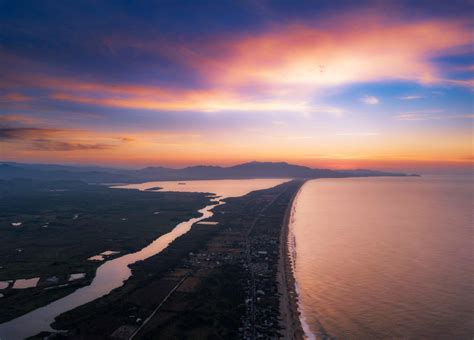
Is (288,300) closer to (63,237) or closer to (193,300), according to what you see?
(193,300)

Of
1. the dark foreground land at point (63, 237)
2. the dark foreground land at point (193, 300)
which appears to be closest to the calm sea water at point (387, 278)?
the dark foreground land at point (193, 300)

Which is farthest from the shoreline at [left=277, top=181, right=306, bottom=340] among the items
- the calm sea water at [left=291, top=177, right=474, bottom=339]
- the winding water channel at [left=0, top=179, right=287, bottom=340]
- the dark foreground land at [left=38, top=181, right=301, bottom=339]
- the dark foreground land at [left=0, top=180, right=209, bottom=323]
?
the dark foreground land at [left=0, top=180, right=209, bottom=323]

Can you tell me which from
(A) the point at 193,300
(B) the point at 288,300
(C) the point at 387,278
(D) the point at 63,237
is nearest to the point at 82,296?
(A) the point at 193,300

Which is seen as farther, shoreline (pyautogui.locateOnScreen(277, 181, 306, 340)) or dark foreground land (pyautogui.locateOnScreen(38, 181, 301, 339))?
dark foreground land (pyautogui.locateOnScreen(38, 181, 301, 339))

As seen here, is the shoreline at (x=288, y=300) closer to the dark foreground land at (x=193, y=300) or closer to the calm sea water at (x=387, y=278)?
the dark foreground land at (x=193, y=300)

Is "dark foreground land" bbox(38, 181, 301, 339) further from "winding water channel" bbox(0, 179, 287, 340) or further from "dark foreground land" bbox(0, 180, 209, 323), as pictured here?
"dark foreground land" bbox(0, 180, 209, 323)

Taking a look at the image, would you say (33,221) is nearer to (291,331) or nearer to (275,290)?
(275,290)

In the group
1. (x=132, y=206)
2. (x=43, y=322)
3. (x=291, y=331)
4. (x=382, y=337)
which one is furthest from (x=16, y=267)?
(x=132, y=206)
